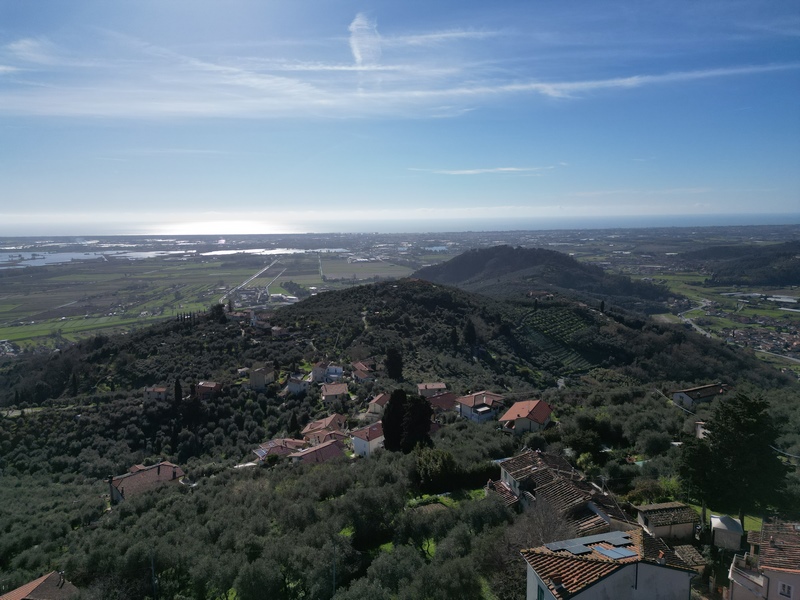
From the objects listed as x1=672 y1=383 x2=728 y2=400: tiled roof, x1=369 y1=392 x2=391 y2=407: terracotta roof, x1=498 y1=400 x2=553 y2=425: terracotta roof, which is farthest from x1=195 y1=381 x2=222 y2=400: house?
x1=672 y1=383 x2=728 y2=400: tiled roof

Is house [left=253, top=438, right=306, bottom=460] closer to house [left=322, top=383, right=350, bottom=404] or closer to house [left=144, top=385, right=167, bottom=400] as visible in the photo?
house [left=322, top=383, right=350, bottom=404]

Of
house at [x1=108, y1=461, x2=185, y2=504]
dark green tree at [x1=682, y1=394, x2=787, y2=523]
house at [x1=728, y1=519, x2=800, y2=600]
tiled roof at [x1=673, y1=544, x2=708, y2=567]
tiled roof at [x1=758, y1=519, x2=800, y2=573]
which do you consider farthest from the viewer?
house at [x1=108, y1=461, x2=185, y2=504]

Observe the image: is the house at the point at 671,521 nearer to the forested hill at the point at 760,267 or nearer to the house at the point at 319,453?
the house at the point at 319,453

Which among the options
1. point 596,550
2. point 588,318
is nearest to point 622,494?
point 596,550

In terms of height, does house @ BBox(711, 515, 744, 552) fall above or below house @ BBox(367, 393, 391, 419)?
above

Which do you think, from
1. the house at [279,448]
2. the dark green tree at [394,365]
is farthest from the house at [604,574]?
the dark green tree at [394,365]
